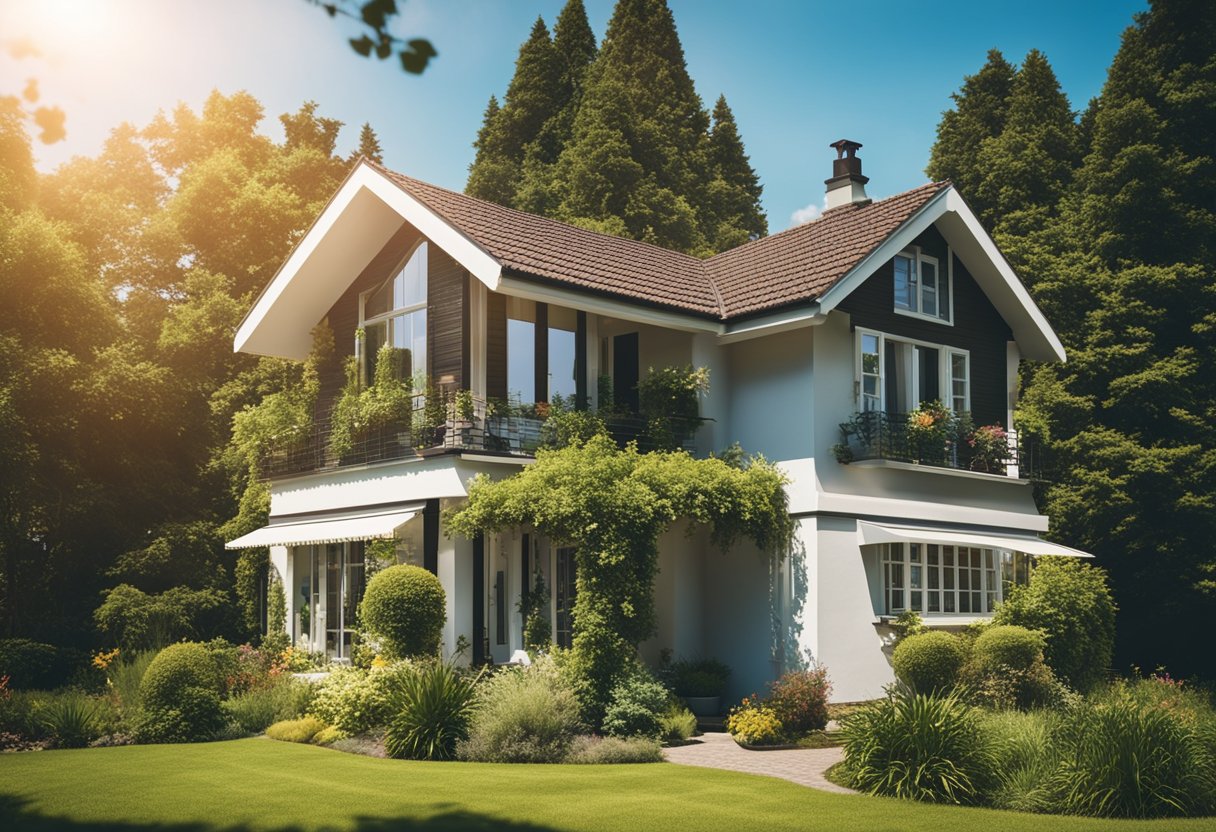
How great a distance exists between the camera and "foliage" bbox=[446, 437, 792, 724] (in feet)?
65.6

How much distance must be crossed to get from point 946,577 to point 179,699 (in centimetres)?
1560

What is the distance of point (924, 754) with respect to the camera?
14.5m

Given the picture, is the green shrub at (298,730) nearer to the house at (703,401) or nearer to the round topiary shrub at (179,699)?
the round topiary shrub at (179,699)

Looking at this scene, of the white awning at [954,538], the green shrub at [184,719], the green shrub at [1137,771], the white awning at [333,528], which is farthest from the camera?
the white awning at [954,538]

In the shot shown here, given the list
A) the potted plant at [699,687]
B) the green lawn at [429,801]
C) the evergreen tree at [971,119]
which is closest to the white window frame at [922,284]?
the potted plant at [699,687]

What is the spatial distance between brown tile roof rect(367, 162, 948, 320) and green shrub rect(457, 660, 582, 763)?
766cm

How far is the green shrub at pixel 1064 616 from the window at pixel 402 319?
1282cm

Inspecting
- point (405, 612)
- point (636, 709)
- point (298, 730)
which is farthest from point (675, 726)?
point (298, 730)

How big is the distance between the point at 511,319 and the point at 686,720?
8.26m

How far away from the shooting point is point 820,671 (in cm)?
2183

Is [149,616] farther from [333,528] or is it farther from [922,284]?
[922,284]

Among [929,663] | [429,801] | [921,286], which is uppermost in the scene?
[921,286]

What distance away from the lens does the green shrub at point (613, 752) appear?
17359 mm

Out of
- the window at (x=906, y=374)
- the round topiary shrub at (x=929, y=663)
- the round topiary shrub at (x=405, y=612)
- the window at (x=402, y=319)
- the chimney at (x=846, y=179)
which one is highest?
the chimney at (x=846, y=179)
